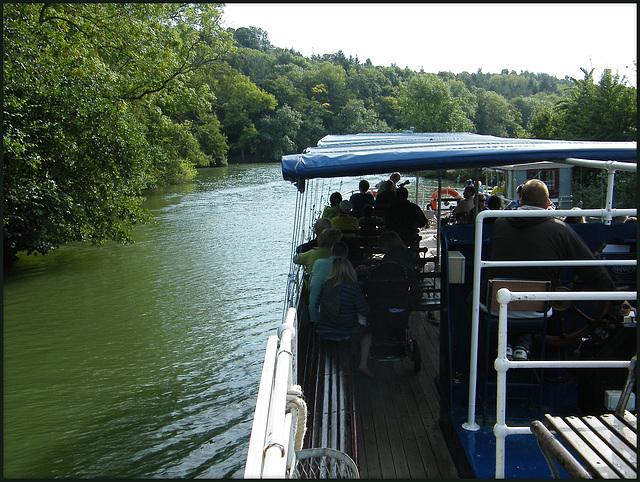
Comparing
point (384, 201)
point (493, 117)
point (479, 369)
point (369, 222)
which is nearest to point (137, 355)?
point (369, 222)

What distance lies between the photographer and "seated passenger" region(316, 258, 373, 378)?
4633mm

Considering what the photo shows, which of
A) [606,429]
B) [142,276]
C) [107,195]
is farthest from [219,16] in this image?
[606,429]

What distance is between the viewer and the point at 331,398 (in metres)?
3.96

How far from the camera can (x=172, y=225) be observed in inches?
816

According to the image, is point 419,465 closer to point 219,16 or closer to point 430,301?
point 430,301

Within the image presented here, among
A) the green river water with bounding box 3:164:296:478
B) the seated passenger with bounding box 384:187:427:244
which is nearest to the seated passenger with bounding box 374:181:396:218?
the seated passenger with bounding box 384:187:427:244

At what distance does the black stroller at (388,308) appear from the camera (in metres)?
4.71

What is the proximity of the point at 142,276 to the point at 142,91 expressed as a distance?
8509 millimetres

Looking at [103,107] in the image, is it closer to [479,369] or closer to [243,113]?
[479,369]

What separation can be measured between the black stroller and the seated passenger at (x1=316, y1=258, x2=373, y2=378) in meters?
0.10

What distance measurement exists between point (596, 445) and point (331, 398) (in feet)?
7.36

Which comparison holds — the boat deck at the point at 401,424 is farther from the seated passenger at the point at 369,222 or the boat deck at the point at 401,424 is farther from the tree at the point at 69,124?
the tree at the point at 69,124

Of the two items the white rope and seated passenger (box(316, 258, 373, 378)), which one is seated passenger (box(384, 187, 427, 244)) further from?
the white rope

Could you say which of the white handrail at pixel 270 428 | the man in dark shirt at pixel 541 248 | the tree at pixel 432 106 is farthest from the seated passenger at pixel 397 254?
the tree at pixel 432 106
